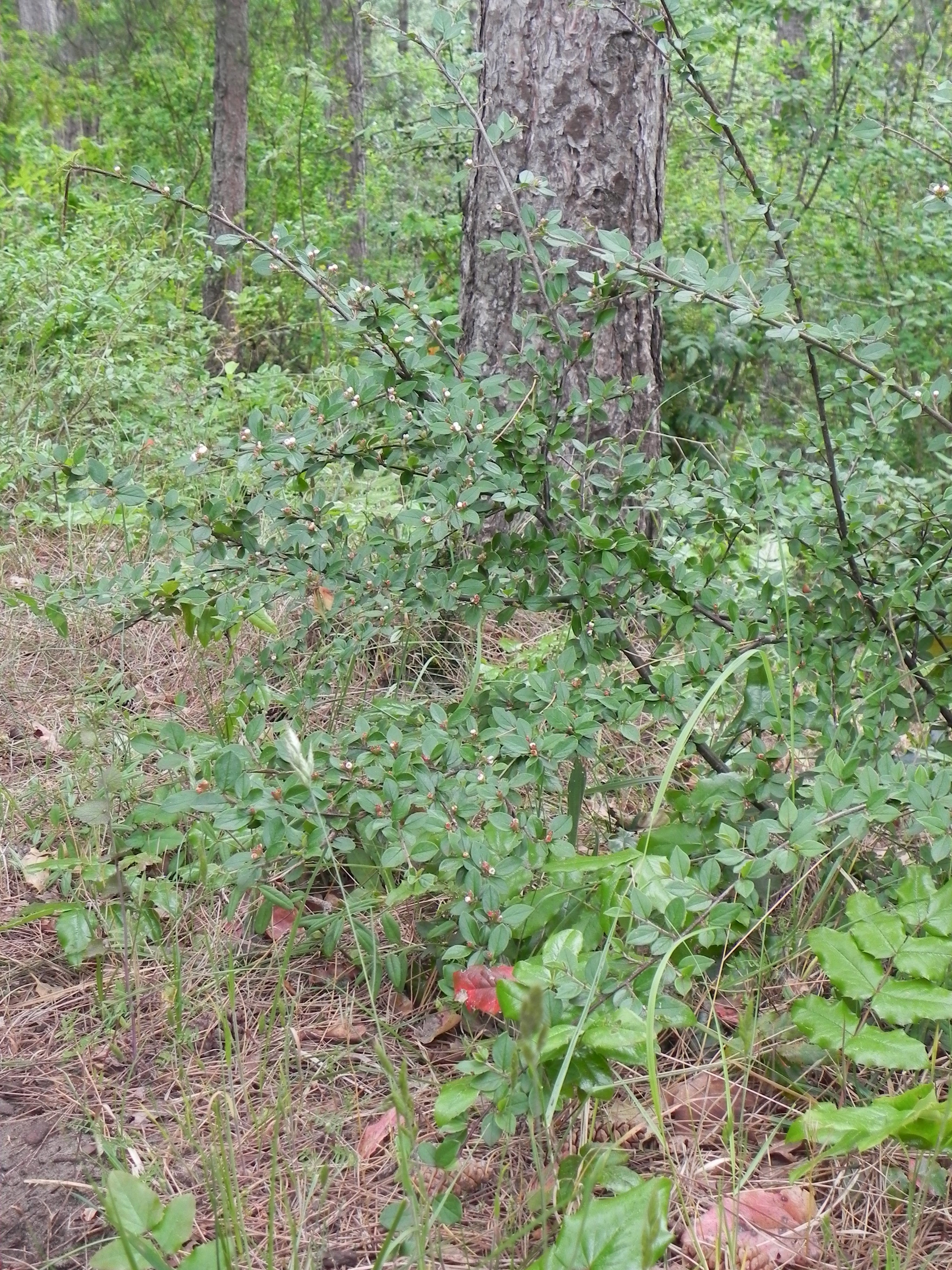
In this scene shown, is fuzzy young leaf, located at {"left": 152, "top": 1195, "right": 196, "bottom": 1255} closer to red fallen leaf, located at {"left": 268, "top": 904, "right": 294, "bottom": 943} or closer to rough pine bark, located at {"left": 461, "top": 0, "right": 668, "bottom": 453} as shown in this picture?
red fallen leaf, located at {"left": 268, "top": 904, "right": 294, "bottom": 943}

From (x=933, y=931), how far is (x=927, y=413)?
884 millimetres

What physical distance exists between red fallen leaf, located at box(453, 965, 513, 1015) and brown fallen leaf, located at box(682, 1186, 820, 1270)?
1.43ft

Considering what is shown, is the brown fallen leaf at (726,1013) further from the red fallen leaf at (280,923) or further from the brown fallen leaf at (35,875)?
the brown fallen leaf at (35,875)

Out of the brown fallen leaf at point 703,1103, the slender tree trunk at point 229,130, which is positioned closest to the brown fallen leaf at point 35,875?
the brown fallen leaf at point 703,1103

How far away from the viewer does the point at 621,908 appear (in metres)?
1.52

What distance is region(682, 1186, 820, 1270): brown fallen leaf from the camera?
1.34 meters

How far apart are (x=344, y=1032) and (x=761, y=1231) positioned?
29.1 inches

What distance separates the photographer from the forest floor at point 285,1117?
4.55ft

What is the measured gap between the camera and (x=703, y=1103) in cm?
161

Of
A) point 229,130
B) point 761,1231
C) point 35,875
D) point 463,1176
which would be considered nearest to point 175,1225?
point 463,1176

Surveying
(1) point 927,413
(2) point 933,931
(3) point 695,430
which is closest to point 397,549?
(1) point 927,413

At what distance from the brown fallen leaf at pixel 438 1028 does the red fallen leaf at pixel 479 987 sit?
0.20 feet

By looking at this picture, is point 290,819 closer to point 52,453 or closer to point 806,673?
point 52,453

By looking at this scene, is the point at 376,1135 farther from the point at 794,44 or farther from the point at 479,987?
the point at 794,44
